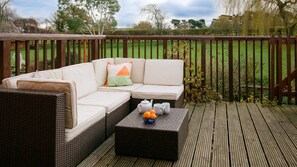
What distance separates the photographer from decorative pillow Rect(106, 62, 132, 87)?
4.21 metres

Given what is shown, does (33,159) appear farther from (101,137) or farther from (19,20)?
(19,20)

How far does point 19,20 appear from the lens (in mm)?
12180

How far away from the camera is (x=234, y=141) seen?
9.89 feet

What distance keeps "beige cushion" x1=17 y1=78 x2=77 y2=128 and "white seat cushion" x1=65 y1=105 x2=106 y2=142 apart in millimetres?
68

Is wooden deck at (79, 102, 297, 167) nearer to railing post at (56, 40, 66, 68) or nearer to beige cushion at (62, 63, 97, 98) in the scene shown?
beige cushion at (62, 63, 97, 98)

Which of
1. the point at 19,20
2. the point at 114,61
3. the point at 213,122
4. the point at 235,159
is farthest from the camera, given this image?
the point at 19,20

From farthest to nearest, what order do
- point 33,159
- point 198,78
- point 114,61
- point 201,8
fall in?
point 201,8 → point 198,78 → point 114,61 → point 33,159

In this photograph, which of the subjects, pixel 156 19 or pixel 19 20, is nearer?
pixel 156 19

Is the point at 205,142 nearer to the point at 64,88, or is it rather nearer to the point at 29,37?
the point at 64,88

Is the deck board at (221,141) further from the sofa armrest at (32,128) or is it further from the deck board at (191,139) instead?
the sofa armrest at (32,128)

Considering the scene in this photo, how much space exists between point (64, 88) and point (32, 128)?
0.36 meters

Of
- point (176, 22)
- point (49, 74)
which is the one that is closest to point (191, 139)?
point (49, 74)

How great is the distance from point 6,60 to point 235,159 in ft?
7.49

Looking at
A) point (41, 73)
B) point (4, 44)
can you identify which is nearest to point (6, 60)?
point (4, 44)
